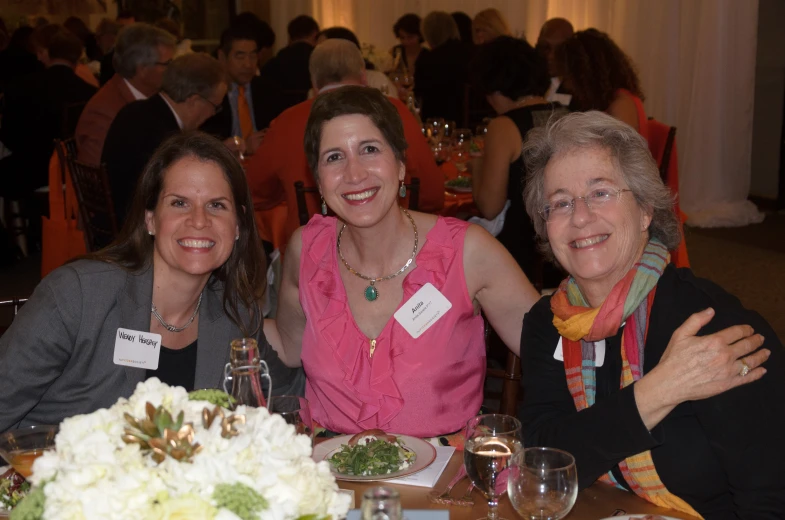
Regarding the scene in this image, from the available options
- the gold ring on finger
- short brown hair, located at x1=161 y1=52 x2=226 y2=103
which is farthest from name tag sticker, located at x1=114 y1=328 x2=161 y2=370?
short brown hair, located at x1=161 y1=52 x2=226 y2=103

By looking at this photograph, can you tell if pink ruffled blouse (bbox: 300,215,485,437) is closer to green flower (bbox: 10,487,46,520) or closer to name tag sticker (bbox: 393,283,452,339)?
name tag sticker (bbox: 393,283,452,339)

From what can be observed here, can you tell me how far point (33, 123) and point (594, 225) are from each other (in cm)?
624

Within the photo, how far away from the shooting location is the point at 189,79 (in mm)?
4961

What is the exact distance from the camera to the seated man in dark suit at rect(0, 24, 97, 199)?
7.07 m

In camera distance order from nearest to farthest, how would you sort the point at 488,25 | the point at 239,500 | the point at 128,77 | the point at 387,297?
the point at 239,500, the point at 387,297, the point at 128,77, the point at 488,25

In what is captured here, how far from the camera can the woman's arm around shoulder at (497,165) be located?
14.5ft

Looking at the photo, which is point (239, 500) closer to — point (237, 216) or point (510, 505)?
point (510, 505)

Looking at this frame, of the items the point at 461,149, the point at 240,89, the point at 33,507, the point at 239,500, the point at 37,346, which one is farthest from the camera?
the point at 240,89

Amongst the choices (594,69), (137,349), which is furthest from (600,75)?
(137,349)

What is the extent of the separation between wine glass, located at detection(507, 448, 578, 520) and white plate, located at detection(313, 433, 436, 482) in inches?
13.1

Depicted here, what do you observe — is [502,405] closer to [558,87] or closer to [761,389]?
[761,389]

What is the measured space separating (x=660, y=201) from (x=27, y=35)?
31.7ft

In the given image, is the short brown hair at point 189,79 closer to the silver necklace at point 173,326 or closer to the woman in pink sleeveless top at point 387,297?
the woman in pink sleeveless top at point 387,297

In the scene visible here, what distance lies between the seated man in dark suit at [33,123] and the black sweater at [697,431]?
6066 millimetres
